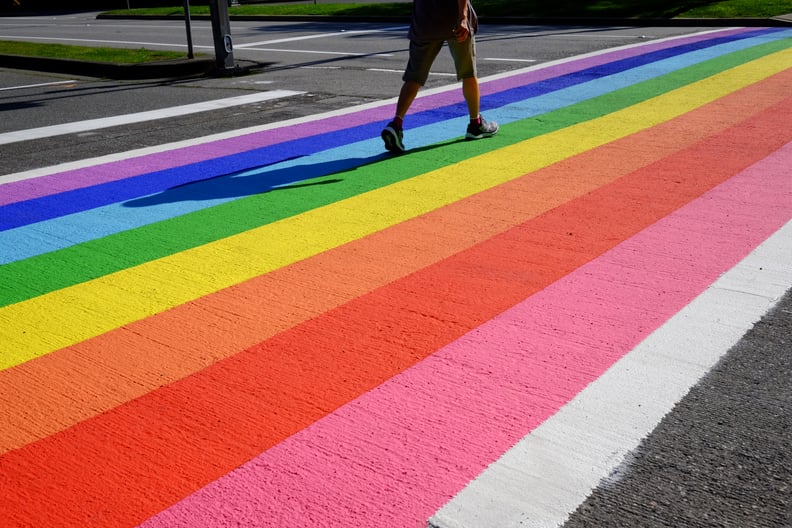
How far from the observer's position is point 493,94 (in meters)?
10.5

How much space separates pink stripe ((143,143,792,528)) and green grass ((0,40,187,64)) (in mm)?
11481

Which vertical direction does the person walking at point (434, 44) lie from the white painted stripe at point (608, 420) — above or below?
above

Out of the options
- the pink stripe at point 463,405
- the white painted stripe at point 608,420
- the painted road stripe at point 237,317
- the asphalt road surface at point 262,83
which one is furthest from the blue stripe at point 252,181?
the white painted stripe at point 608,420

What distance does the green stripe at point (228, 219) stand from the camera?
4.88 m

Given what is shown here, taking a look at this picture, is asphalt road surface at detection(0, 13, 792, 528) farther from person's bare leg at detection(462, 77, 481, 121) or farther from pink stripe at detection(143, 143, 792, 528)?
person's bare leg at detection(462, 77, 481, 121)

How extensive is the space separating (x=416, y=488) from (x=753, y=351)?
1.65 meters

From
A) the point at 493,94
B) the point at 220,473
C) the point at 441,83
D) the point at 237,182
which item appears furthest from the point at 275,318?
the point at 441,83

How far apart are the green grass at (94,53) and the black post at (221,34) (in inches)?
59.1

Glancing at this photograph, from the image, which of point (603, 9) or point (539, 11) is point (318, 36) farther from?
point (603, 9)

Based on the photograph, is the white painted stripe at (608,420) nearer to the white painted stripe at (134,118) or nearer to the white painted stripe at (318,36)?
the white painted stripe at (134,118)

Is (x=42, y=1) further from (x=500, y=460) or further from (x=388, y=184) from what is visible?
(x=500, y=460)

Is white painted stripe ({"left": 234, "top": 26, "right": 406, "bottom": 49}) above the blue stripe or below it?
above

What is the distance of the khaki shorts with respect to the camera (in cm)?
751

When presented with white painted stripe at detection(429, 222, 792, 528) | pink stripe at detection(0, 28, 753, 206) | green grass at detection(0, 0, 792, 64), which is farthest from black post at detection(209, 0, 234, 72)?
white painted stripe at detection(429, 222, 792, 528)
